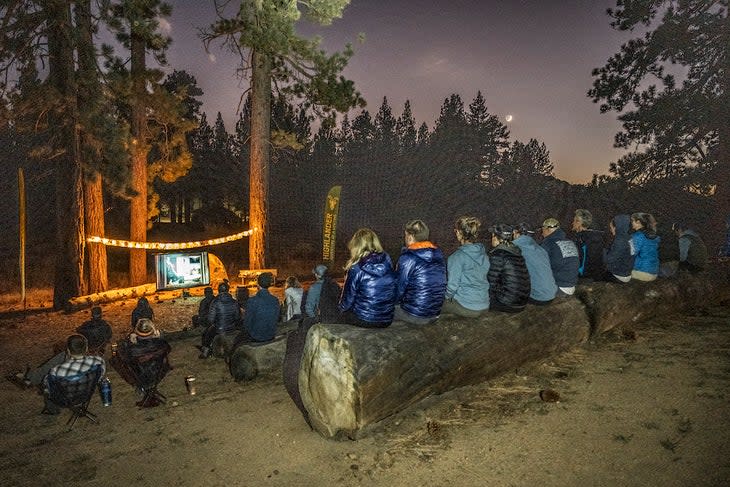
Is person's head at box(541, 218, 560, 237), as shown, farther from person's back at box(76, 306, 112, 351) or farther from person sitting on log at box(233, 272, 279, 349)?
person's back at box(76, 306, 112, 351)

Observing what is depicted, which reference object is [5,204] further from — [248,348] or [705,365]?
[705,365]

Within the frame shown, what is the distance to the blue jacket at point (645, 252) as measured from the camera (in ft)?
22.4

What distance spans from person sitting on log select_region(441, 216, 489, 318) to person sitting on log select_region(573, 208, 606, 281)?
2638 millimetres

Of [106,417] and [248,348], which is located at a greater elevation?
[248,348]

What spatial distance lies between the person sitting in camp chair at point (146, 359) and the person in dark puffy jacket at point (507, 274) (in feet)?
14.6

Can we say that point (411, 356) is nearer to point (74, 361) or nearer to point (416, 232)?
point (416, 232)

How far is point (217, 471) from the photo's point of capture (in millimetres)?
3623

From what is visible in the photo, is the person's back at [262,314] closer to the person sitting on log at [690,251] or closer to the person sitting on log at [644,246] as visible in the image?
the person sitting on log at [644,246]

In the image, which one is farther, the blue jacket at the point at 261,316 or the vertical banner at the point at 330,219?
the vertical banner at the point at 330,219

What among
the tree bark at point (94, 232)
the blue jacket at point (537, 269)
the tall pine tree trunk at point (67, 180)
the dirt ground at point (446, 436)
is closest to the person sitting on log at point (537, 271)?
the blue jacket at point (537, 269)

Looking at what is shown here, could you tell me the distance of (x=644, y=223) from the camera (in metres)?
6.83

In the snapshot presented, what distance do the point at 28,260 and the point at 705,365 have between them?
84.4 feet

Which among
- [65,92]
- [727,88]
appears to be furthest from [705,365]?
[65,92]

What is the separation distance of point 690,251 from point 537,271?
5.32m
